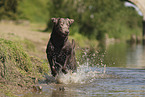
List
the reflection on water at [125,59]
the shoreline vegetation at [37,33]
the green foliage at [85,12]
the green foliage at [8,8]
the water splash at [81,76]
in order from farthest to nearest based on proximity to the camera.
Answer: the green foliage at [8,8]
the green foliage at [85,12]
the reflection on water at [125,59]
the water splash at [81,76]
the shoreline vegetation at [37,33]

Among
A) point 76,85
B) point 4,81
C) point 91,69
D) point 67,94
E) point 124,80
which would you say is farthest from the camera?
point 91,69

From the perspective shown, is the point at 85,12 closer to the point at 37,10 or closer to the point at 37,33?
the point at 37,33

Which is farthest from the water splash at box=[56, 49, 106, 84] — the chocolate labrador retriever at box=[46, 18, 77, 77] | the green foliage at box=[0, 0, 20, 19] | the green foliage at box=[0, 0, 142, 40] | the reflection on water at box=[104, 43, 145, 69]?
the green foliage at box=[0, 0, 20, 19]

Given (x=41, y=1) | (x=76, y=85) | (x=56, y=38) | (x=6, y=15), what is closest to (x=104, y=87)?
(x=76, y=85)

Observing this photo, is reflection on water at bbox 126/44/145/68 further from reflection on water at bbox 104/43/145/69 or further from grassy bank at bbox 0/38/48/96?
grassy bank at bbox 0/38/48/96

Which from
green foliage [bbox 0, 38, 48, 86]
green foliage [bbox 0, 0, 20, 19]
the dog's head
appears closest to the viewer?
green foliage [bbox 0, 38, 48, 86]

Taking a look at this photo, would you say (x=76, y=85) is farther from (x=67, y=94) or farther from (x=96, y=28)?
(x=96, y=28)

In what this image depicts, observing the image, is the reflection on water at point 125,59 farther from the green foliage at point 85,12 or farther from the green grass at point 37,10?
the green grass at point 37,10

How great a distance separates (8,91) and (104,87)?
8.08ft

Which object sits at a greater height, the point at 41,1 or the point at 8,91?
the point at 41,1

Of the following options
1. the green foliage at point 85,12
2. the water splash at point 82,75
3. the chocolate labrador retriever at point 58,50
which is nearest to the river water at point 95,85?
the water splash at point 82,75

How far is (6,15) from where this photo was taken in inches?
1490

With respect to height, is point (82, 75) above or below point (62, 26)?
below

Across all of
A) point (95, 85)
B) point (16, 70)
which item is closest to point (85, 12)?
point (95, 85)
